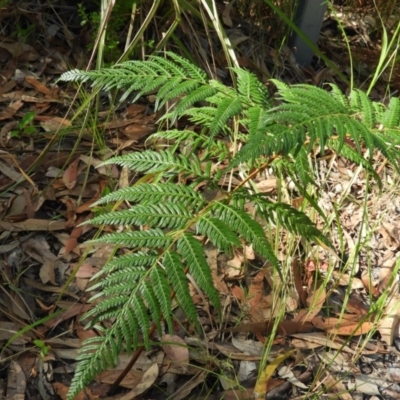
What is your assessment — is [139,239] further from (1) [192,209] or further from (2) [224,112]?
(2) [224,112]

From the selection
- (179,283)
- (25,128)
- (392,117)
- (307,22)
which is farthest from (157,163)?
(307,22)

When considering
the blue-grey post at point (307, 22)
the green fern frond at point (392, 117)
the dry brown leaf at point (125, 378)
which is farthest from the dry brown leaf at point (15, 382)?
the blue-grey post at point (307, 22)

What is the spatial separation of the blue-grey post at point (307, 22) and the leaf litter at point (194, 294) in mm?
602

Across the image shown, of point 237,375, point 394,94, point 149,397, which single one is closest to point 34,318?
point 149,397

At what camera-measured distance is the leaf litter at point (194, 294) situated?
74.4 inches

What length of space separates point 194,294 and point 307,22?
1.34 m

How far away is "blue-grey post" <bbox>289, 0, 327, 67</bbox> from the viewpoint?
107 inches

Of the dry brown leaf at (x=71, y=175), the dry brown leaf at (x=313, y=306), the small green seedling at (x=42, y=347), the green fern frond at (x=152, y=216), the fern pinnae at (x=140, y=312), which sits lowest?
the small green seedling at (x=42, y=347)

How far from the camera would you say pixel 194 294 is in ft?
6.77

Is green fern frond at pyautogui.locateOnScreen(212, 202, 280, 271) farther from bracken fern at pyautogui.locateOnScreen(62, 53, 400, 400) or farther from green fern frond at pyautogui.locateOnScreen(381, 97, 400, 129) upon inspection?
green fern frond at pyautogui.locateOnScreen(381, 97, 400, 129)

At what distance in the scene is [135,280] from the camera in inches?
53.5

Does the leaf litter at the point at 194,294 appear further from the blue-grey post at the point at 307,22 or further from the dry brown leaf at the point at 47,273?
the blue-grey post at the point at 307,22

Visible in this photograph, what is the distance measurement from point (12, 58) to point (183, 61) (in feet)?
4.40

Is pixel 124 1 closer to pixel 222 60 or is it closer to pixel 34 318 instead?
pixel 222 60
